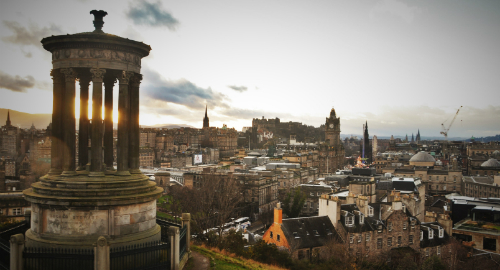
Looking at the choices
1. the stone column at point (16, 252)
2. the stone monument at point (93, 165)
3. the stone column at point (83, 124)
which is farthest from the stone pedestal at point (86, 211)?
the stone column at point (83, 124)

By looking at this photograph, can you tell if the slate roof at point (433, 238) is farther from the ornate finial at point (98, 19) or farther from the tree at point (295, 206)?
the ornate finial at point (98, 19)

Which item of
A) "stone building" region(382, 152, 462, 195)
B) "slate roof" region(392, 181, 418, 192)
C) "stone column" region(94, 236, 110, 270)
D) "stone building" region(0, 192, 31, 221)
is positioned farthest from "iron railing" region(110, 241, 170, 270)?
"stone building" region(382, 152, 462, 195)

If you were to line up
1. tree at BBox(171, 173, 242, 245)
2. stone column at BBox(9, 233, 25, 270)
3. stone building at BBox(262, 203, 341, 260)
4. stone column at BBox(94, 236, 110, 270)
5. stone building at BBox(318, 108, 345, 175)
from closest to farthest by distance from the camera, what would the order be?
stone column at BBox(94, 236, 110, 270) < stone column at BBox(9, 233, 25, 270) < stone building at BBox(262, 203, 341, 260) < tree at BBox(171, 173, 242, 245) < stone building at BBox(318, 108, 345, 175)

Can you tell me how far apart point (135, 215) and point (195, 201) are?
38.3m

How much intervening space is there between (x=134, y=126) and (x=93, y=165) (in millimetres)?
2218

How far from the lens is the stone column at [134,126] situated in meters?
15.1

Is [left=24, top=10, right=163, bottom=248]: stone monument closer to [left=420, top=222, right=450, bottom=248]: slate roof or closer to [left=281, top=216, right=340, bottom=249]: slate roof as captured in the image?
[left=281, top=216, right=340, bottom=249]: slate roof

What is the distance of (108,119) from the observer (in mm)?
15594

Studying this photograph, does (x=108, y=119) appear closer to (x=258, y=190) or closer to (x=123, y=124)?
(x=123, y=124)

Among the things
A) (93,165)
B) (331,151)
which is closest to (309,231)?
(93,165)

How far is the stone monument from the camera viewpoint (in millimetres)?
13109

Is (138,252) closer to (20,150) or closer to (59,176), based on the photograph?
(59,176)

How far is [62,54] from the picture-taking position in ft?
47.5

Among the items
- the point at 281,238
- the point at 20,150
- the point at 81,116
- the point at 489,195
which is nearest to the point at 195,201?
the point at 281,238
